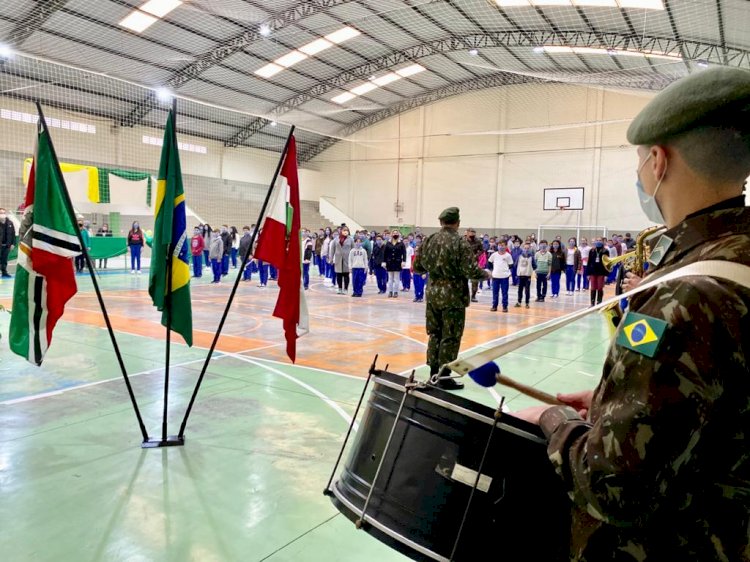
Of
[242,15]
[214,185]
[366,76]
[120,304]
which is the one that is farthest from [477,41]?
[120,304]

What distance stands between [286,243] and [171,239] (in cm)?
83

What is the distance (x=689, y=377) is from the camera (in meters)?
0.93

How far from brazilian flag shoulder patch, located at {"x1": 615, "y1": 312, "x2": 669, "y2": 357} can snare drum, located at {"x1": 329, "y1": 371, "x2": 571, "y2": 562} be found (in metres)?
0.42

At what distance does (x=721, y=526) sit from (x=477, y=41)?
23.3 metres

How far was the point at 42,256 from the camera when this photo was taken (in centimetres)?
379

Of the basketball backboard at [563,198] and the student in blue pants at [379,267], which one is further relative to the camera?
the basketball backboard at [563,198]

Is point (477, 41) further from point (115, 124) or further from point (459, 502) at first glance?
point (459, 502)

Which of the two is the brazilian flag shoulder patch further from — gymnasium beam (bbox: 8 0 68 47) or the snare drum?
gymnasium beam (bbox: 8 0 68 47)

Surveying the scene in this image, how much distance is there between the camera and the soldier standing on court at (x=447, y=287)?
5664 millimetres

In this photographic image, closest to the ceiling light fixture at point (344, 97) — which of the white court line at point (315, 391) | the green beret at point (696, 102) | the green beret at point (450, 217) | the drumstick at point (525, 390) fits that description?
the white court line at point (315, 391)

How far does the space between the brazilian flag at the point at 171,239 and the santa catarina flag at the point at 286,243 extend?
0.57m

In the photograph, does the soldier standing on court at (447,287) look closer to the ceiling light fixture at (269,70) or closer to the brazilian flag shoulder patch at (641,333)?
the brazilian flag shoulder patch at (641,333)

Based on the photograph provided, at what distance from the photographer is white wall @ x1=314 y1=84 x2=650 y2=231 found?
25625 millimetres

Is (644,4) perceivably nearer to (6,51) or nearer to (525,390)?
(6,51)
